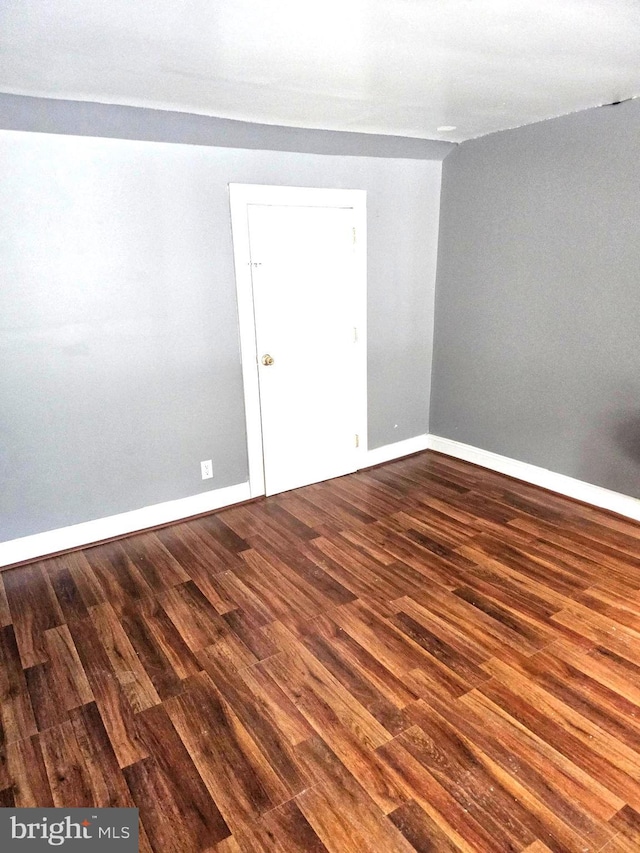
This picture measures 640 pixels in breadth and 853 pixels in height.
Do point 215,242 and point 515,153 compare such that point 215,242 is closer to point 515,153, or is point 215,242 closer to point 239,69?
point 239,69

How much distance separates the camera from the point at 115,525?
323 centimetres

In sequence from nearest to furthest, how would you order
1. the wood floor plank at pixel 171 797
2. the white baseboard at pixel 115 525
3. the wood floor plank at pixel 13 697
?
the wood floor plank at pixel 171 797 < the wood floor plank at pixel 13 697 < the white baseboard at pixel 115 525

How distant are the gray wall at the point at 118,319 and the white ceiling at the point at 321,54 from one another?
0.45m

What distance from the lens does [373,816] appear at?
5.23 ft

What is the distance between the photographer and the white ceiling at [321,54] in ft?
5.29

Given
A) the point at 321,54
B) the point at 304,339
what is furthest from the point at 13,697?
the point at 321,54

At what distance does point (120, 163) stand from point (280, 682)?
265 cm

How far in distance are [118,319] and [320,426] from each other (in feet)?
5.13

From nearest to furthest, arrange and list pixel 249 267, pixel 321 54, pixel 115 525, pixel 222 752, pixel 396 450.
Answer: pixel 222 752 → pixel 321 54 → pixel 115 525 → pixel 249 267 → pixel 396 450

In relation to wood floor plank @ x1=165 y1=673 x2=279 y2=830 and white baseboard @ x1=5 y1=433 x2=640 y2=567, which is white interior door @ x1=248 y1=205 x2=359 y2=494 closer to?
white baseboard @ x1=5 y1=433 x2=640 y2=567

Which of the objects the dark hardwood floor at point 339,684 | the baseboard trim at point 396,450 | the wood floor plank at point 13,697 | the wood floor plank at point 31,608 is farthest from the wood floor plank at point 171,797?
the baseboard trim at point 396,450

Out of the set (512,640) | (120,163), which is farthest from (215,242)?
(512,640)

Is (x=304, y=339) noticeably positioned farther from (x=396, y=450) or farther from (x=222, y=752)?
(x=222, y=752)

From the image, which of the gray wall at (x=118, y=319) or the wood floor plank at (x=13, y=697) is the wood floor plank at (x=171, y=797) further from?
Result: the gray wall at (x=118, y=319)
